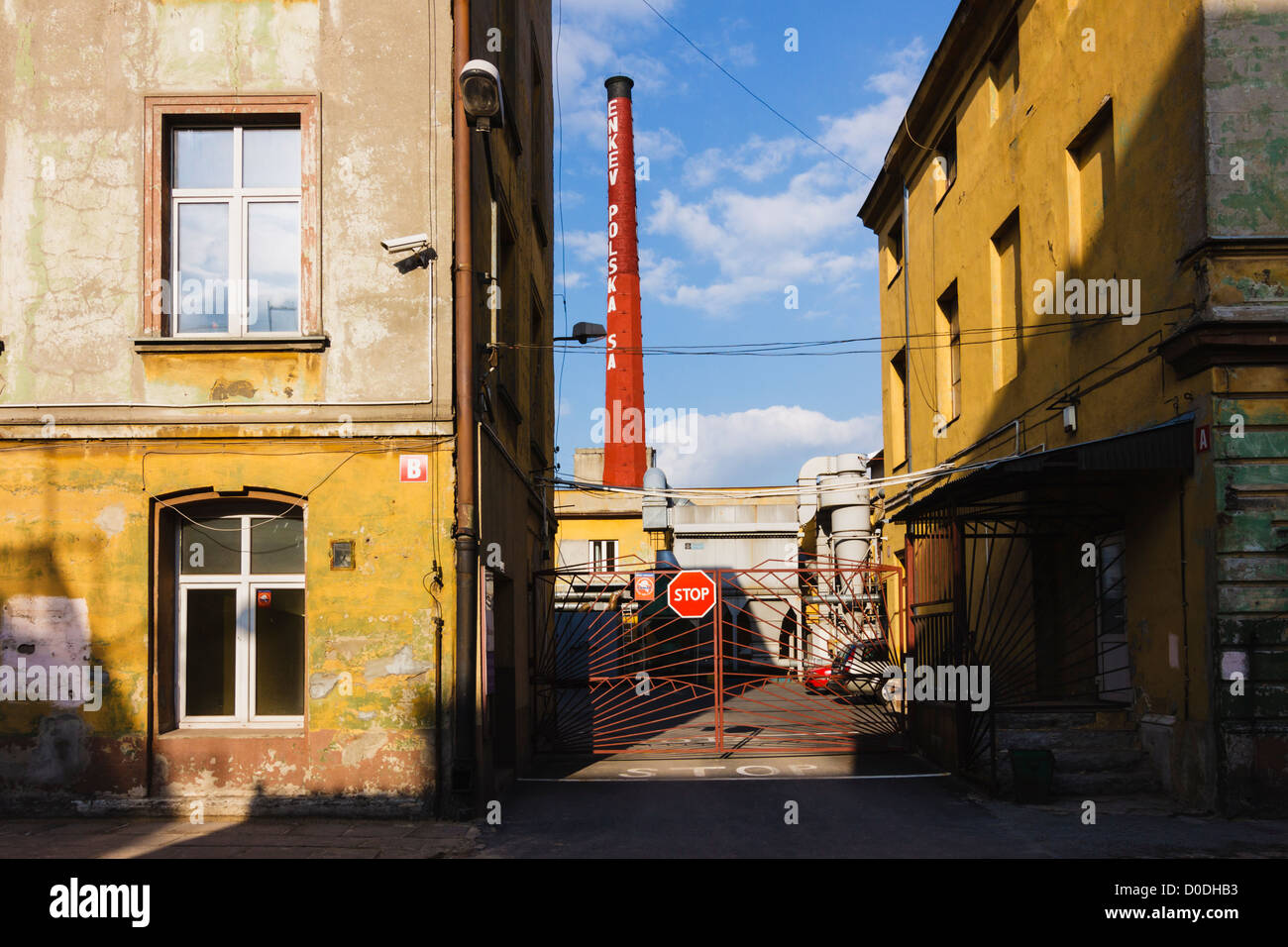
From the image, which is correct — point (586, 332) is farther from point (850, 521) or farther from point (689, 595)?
point (850, 521)

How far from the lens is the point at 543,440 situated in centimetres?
1777

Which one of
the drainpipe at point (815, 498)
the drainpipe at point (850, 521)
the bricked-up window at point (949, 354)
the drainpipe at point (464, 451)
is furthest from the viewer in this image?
the drainpipe at point (815, 498)

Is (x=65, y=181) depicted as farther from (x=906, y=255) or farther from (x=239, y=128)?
(x=906, y=255)

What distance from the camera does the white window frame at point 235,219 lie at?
1059cm

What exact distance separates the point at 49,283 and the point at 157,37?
263 centimetres

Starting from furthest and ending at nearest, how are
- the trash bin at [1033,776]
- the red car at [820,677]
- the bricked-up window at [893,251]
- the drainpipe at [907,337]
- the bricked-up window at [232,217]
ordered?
the bricked-up window at [893,251] < the drainpipe at [907,337] < the red car at [820,677] < the trash bin at [1033,776] < the bricked-up window at [232,217]

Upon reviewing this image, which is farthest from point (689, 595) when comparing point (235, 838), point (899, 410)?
point (235, 838)

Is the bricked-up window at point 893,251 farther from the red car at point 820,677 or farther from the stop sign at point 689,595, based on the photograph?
the stop sign at point 689,595

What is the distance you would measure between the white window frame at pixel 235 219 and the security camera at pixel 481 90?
182 centimetres

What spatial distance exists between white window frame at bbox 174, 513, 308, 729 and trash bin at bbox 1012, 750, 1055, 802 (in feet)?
23.3

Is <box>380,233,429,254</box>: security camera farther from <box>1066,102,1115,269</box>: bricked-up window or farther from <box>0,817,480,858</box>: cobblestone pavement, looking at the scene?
<box>1066,102,1115,269</box>: bricked-up window

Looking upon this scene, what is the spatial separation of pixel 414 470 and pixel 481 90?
11.6 feet

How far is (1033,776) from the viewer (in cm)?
1095

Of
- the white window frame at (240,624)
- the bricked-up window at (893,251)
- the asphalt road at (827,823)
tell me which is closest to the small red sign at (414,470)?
the white window frame at (240,624)
